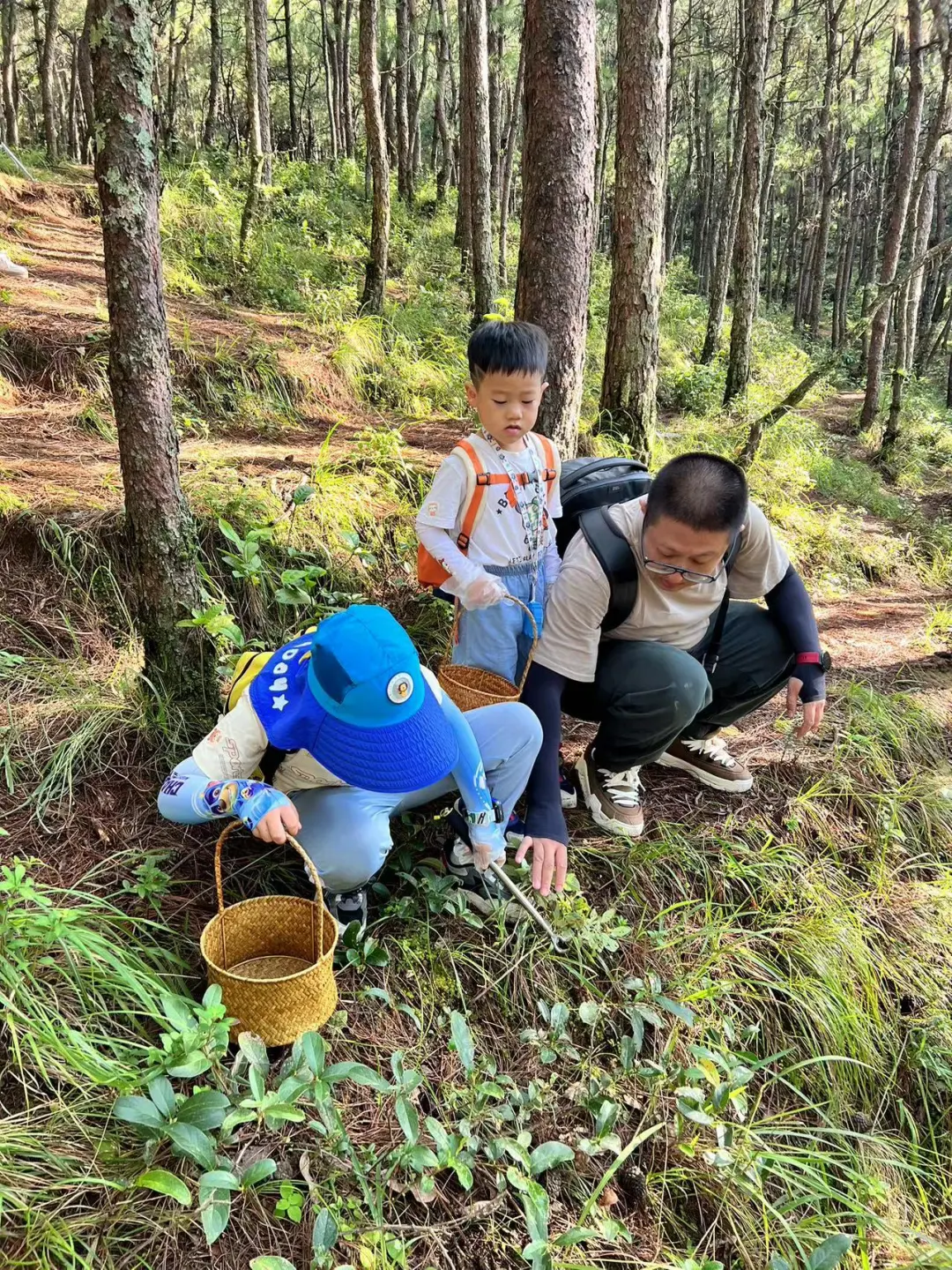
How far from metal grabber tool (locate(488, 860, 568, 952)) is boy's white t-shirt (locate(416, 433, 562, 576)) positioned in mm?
1018

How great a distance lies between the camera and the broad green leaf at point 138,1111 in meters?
1.52

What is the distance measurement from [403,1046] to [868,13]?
89.7 feet

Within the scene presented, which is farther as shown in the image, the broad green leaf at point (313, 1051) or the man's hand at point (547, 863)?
the man's hand at point (547, 863)

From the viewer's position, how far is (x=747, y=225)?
954cm

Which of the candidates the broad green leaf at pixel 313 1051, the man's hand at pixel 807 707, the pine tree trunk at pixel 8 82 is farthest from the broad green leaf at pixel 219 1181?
the pine tree trunk at pixel 8 82

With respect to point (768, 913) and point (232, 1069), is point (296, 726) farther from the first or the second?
point (768, 913)

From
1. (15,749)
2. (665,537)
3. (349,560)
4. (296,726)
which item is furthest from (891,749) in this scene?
(15,749)

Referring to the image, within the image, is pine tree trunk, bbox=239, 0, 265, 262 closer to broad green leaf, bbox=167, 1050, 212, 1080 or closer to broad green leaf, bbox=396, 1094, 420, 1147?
broad green leaf, bbox=167, 1050, 212, 1080

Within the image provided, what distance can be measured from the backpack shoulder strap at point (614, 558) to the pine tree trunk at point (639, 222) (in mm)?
2713

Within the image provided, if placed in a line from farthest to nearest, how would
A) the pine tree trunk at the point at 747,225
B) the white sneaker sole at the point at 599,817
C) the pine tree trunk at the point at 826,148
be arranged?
the pine tree trunk at the point at 826,148
the pine tree trunk at the point at 747,225
the white sneaker sole at the point at 599,817

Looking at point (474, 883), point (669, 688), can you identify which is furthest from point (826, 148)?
point (474, 883)

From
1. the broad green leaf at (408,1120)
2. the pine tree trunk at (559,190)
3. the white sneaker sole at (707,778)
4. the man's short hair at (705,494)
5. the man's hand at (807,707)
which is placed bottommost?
the white sneaker sole at (707,778)

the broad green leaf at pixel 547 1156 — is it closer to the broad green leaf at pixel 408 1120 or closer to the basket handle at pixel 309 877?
the broad green leaf at pixel 408 1120

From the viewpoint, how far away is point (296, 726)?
1.92 metres
